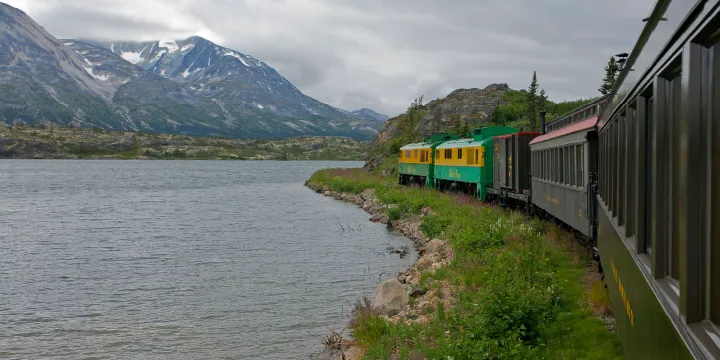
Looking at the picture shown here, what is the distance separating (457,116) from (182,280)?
69266 millimetres

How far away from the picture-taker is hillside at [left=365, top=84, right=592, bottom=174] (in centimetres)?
8350

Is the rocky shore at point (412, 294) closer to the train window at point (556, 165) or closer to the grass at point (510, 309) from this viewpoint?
the grass at point (510, 309)

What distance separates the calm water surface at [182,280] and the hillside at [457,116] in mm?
37628

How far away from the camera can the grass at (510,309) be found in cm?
1008

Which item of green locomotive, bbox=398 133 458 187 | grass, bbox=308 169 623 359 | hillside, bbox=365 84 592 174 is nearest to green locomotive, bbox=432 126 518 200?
green locomotive, bbox=398 133 458 187

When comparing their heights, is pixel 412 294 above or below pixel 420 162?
below

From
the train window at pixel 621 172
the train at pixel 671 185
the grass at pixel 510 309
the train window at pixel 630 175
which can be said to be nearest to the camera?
the train at pixel 671 185

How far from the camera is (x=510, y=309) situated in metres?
11.3

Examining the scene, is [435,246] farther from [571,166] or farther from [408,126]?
[408,126]

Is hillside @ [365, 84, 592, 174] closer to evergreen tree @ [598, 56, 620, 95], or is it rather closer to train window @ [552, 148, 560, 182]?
evergreen tree @ [598, 56, 620, 95]

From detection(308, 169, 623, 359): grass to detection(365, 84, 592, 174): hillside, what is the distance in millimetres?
57076

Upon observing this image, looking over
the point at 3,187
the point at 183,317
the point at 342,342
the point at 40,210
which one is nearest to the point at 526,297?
the point at 342,342

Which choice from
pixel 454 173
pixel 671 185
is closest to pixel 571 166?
pixel 671 185

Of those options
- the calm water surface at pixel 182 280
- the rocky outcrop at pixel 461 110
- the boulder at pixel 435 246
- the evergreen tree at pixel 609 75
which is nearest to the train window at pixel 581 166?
the calm water surface at pixel 182 280
